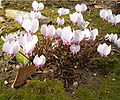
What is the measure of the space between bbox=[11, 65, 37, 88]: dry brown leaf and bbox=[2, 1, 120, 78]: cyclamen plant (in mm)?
104

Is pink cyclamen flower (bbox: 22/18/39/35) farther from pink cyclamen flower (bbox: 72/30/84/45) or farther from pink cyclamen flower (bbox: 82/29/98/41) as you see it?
pink cyclamen flower (bbox: 82/29/98/41)

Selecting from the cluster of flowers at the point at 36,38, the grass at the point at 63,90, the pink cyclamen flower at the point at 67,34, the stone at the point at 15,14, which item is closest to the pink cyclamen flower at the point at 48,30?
the cluster of flowers at the point at 36,38

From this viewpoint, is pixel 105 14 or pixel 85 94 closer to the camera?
pixel 85 94

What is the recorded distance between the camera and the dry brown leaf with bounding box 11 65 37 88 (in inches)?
105

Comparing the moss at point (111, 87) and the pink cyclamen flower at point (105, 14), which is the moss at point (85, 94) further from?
the pink cyclamen flower at point (105, 14)

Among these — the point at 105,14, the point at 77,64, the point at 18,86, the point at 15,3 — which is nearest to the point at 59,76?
the point at 77,64

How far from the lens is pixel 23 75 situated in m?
2.74

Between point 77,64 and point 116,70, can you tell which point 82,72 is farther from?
point 116,70

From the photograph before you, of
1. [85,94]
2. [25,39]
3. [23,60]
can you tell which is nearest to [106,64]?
[85,94]

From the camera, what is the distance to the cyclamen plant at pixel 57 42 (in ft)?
8.67

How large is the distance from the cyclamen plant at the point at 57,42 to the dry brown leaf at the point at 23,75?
4.1 inches

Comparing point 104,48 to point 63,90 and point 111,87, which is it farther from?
point 63,90

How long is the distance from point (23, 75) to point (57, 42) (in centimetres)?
68

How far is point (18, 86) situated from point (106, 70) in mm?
1056
